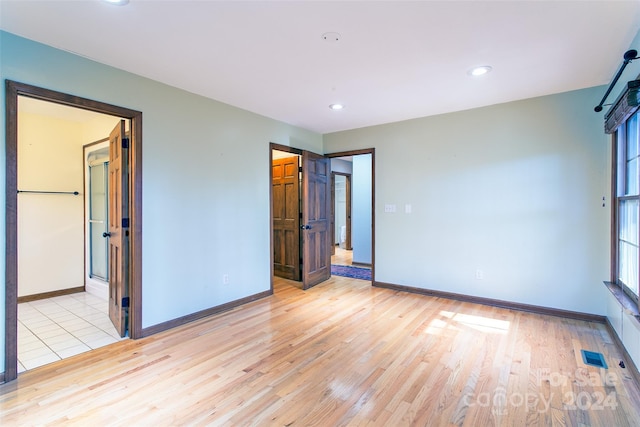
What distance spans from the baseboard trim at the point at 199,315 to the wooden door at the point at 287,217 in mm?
965

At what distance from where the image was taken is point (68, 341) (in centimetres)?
279

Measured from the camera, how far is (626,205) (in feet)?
9.19

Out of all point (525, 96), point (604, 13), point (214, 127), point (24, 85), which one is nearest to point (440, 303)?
point (525, 96)

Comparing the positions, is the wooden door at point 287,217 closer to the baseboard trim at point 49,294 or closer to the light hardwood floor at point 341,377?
the light hardwood floor at point 341,377

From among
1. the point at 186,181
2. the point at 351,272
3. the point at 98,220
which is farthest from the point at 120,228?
the point at 351,272

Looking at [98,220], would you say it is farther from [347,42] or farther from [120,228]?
[347,42]

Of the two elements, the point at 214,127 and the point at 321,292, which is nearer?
the point at 214,127

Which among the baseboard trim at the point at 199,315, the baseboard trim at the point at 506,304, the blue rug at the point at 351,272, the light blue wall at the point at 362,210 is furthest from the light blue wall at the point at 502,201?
the baseboard trim at the point at 199,315

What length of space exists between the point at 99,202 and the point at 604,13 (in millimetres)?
5647

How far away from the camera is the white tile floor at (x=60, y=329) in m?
2.56

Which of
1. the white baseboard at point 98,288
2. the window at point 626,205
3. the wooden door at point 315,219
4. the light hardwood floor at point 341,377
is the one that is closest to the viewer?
the light hardwood floor at point 341,377

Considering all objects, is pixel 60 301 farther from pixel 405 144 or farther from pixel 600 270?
pixel 600 270

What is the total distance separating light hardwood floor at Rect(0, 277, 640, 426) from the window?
62 cm

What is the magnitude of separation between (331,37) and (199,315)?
3.05m
